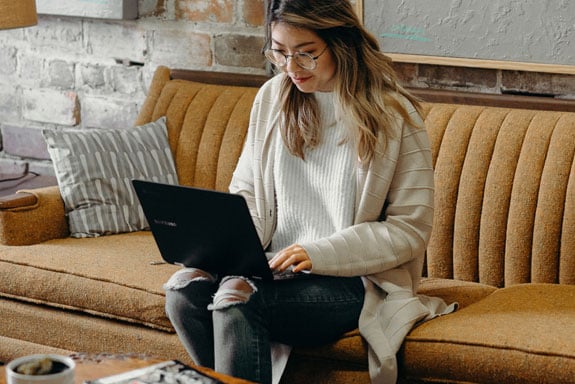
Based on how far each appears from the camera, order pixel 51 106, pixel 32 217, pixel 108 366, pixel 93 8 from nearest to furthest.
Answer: pixel 108 366, pixel 32 217, pixel 93 8, pixel 51 106

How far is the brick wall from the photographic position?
10.3 feet

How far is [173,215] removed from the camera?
81.7 inches

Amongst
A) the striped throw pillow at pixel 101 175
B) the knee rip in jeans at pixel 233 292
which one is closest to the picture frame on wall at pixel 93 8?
the striped throw pillow at pixel 101 175

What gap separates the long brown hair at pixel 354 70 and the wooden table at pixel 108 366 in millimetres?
661

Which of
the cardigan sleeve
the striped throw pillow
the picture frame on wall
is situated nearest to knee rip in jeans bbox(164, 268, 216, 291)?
the cardigan sleeve

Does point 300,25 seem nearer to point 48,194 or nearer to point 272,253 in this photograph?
point 272,253

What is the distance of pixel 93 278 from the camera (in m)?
2.43

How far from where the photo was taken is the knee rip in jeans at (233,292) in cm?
204

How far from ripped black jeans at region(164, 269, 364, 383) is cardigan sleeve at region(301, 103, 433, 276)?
2.5 inches

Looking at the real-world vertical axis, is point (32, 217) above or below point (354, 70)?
Result: below

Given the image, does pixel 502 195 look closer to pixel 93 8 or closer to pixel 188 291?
pixel 188 291

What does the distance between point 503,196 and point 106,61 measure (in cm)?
157

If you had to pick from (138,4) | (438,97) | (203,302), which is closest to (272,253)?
(203,302)

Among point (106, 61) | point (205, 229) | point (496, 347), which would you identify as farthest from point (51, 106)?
point (496, 347)
